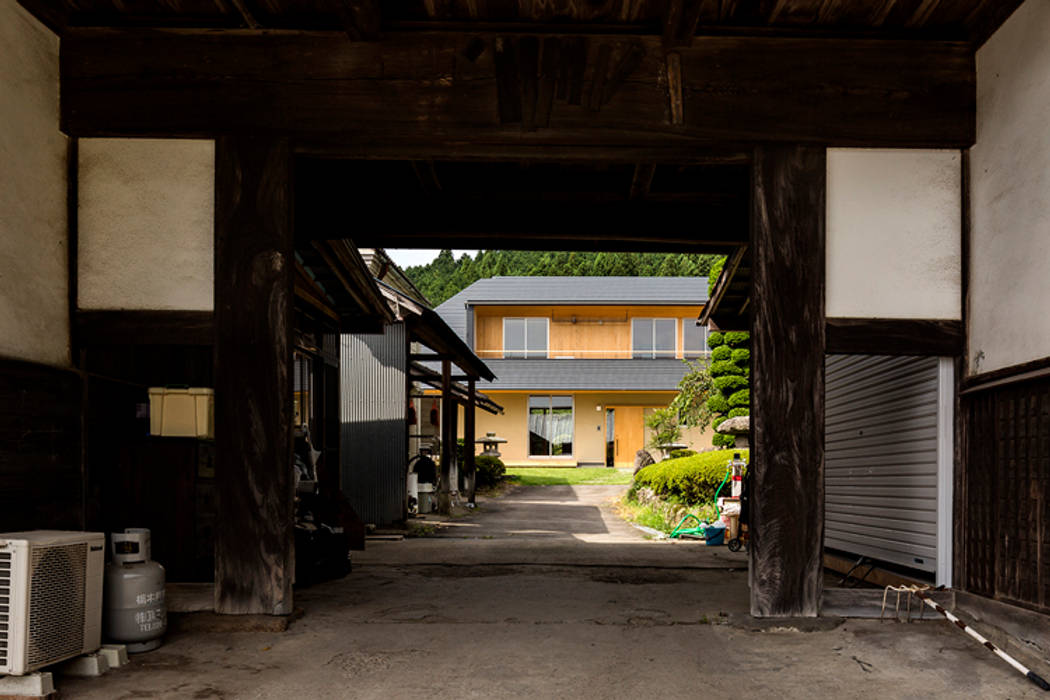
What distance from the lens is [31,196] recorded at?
17.4 ft

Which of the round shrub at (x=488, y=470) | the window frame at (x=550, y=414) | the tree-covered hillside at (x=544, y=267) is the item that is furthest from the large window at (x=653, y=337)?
the tree-covered hillside at (x=544, y=267)

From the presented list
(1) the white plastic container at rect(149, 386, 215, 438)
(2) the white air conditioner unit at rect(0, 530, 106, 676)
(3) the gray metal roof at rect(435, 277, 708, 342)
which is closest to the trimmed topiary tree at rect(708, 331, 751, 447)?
(3) the gray metal roof at rect(435, 277, 708, 342)

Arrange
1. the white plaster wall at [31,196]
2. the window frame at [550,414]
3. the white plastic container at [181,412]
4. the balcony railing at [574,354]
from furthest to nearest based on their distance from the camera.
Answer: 1. the balcony railing at [574,354]
2. the window frame at [550,414]
3. the white plastic container at [181,412]
4. the white plaster wall at [31,196]

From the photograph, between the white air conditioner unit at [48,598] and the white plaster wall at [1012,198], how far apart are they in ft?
17.6

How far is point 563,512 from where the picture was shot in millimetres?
16578

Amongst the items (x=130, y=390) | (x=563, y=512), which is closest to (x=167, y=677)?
(x=130, y=390)

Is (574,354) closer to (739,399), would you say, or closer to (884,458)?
(739,399)

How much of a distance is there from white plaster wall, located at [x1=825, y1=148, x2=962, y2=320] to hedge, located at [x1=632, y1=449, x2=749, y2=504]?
7.37m

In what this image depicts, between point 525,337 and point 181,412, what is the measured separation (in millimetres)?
25219

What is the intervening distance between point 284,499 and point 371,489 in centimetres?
807

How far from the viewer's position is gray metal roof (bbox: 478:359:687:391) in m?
29.1

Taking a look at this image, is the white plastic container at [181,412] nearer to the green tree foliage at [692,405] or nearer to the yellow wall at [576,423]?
the green tree foliage at [692,405]

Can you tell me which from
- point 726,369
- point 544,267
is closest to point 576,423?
point 726,369

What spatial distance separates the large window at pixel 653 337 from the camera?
1228 inches
